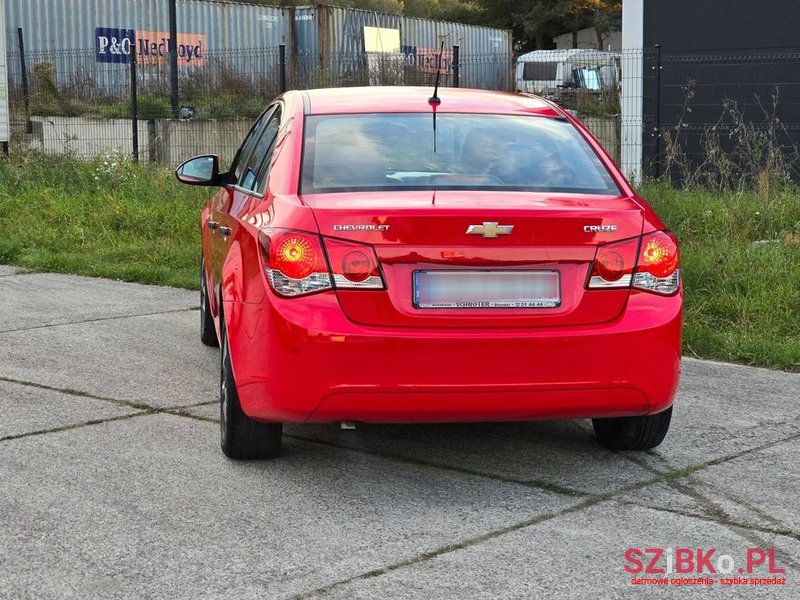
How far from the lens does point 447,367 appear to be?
166 inches

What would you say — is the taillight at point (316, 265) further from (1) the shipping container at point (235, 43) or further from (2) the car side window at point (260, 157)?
(1) the shipping container at point (235, 43)

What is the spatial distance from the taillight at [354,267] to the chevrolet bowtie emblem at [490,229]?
0.35m

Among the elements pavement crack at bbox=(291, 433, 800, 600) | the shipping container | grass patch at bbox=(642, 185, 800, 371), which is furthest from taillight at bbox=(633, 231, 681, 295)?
the shipping container

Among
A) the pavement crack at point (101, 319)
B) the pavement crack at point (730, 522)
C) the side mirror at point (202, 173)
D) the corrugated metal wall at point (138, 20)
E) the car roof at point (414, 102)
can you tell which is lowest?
the pavement crack at point (101, 319)

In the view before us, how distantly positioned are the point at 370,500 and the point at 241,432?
0.70 meters

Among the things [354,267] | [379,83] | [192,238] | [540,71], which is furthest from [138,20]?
[354,267]

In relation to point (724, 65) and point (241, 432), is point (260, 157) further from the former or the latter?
point (724, 65)

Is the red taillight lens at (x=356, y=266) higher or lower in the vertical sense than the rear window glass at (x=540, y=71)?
lower

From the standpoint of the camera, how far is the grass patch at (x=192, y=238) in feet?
25.4

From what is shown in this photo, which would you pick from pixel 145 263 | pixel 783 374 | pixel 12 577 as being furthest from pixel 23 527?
pixel 145 263

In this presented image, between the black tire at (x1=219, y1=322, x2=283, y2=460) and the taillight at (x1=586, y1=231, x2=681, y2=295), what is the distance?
1.43 metres

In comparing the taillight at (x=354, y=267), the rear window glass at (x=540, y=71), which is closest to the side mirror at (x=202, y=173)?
the taillight at (x=354, y=267)

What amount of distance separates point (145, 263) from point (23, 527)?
6.82 m

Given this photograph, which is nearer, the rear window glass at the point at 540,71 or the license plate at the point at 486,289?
the license plate at the point at 486,289
